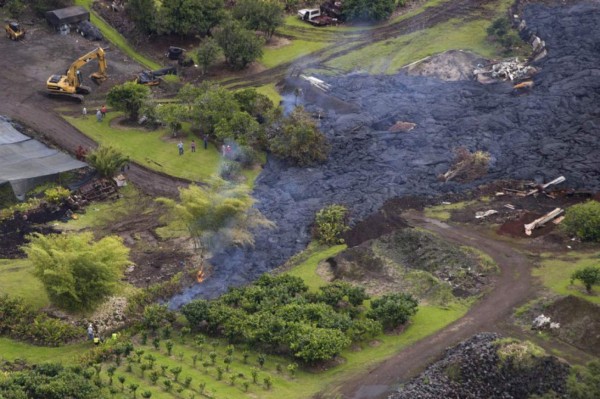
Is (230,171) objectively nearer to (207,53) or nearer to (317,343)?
(207,53)

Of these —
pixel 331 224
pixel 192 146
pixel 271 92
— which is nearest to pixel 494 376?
pixel 331 224

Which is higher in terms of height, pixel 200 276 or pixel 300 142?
pixel 300 142

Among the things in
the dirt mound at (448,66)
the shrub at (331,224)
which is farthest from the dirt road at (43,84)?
the dirt mound at (448,66)

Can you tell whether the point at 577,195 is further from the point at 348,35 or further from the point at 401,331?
the point at 348,35

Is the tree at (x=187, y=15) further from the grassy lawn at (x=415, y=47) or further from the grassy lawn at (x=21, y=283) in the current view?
the grassy lawn at (x=21, y=283)

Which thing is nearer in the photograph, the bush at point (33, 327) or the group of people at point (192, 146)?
the bush at point (33, 327)

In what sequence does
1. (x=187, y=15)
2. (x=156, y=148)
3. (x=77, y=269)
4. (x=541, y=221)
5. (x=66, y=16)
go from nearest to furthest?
1. (x=77, y=269)
2. (x=541, y=221)
3. (x=156, y=148)
4. (x=187, y=15)
5. (x=66, y=16)
